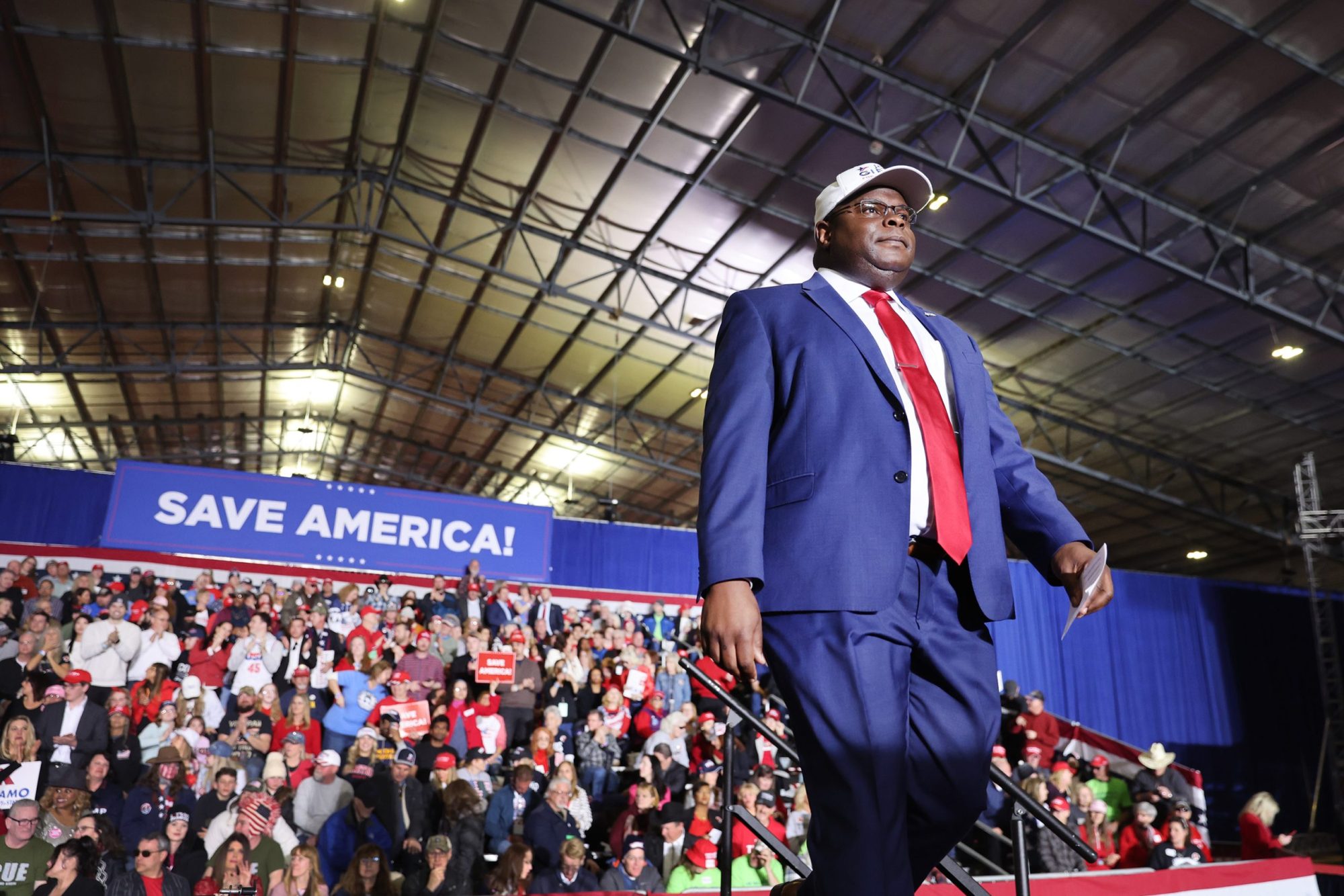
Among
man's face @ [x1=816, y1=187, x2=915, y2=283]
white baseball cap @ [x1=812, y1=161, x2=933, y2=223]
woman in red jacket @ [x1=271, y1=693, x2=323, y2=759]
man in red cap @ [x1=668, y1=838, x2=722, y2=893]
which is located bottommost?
man in red cap @ [x1=668, y1=838, x2=722, y2=893]

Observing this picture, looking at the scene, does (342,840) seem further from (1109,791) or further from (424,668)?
(1109,791)

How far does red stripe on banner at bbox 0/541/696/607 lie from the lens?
36.0 ft

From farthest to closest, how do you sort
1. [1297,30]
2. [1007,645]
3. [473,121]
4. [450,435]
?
[450,435], [1007,645], [473,121], [1297,30]

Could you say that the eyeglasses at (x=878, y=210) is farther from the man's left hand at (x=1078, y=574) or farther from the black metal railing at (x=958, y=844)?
the black metal railing at (x=958, y=844)

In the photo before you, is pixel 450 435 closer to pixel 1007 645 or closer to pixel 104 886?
pixel 1007 645

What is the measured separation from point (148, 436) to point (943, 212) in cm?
1916

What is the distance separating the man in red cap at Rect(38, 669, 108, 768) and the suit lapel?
7.20 m

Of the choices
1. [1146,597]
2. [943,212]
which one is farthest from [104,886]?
[1146,597]

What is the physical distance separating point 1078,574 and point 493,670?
8.03m

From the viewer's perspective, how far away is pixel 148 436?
22.9m

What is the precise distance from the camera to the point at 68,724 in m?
7.03

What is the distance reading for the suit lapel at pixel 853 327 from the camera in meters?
1.63

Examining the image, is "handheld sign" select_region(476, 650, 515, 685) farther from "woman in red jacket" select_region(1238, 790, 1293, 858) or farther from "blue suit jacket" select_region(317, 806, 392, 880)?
"woman in red jacket" select_region(1238, 790, 1293, 858)

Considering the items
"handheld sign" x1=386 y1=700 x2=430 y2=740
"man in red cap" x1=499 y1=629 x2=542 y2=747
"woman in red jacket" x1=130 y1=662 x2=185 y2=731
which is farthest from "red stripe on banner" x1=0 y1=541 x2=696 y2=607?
"handheld sign" x1=386 y1=700 x2=430 y2=740
